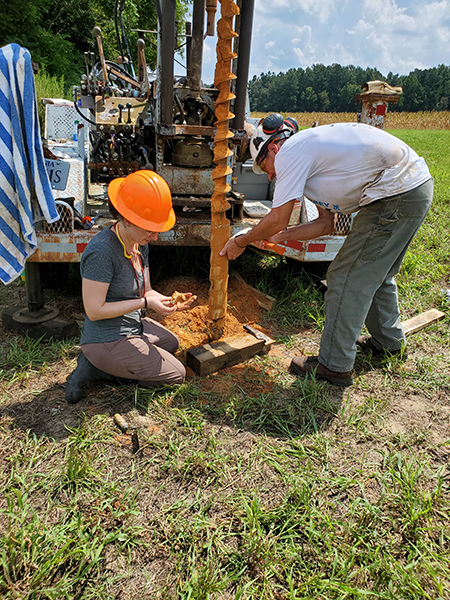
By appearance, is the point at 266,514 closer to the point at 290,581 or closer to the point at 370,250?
the point at 290,581

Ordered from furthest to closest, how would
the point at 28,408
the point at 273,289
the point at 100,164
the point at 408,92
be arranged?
the point at 408,92 → the point at 273,289 → the point at 100,164 → the point at 28,408

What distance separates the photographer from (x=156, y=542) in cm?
185

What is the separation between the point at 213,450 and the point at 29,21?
13656 mm

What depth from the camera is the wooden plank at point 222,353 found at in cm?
300

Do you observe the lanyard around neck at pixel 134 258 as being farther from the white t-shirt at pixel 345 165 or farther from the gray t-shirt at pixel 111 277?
the white t-shirt at pixel 345 165

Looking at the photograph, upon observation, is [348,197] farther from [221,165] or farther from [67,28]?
[67,28]

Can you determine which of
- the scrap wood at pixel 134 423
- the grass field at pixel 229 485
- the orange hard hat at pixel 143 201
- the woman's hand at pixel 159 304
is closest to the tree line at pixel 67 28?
the orange hard hat at pixel 143 201

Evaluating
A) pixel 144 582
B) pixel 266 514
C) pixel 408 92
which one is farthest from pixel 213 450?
pixel 408 92

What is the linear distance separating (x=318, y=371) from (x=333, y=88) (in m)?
102

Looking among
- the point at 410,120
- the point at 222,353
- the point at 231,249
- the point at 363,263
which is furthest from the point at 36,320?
the point at 410,120

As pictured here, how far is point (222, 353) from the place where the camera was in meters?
3.07

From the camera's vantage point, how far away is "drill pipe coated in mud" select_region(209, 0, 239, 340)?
2.54 m

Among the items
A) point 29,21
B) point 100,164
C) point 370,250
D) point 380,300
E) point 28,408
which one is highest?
point 29,21

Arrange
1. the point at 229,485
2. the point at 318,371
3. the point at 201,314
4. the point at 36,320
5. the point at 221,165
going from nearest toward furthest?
the point at 229,485, the point at 221,165, the point at 318,371, the point at 36,320, the point at 201,314
